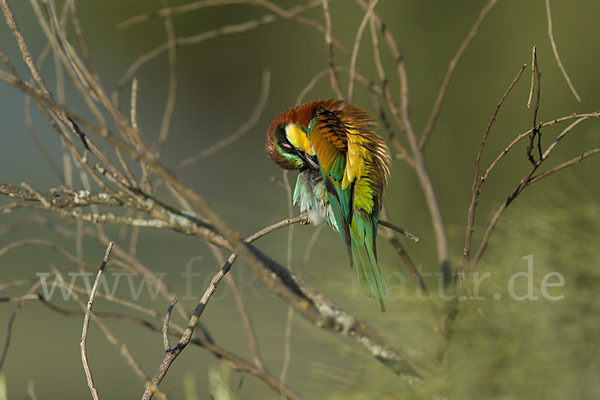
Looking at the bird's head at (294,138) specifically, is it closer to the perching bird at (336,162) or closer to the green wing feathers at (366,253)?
the perching bird at (336,162)

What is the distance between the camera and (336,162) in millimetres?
1298

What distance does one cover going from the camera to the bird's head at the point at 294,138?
1.37 meters

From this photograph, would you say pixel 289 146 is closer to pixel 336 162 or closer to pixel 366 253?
pixel 336 162

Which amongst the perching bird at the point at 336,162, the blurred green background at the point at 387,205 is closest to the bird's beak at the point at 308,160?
the perching bird at the point at 336,162

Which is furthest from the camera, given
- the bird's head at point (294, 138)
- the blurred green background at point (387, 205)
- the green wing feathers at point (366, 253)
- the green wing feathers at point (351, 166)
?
the bird's head at point (294, 138)

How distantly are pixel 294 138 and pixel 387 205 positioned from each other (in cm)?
28

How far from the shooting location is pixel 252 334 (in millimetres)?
1075

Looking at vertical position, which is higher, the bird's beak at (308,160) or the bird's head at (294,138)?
the bird's head at (294,138)

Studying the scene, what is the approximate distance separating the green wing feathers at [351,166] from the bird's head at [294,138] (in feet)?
0.08

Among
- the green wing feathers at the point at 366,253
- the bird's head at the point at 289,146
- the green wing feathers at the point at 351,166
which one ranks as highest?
the bird's head at the point at 289,146

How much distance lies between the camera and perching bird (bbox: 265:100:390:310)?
3.98ft

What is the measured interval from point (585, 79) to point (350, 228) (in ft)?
4.21

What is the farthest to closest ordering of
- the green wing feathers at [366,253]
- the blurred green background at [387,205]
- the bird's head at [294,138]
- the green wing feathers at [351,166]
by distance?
the bird's head at [294,138] → the green wing feathers at [351,166] → the green wing feathers at [366,253] → the blurred green background at [387,205]

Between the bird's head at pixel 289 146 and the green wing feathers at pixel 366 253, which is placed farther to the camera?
the bird's head at pixel 289 146
